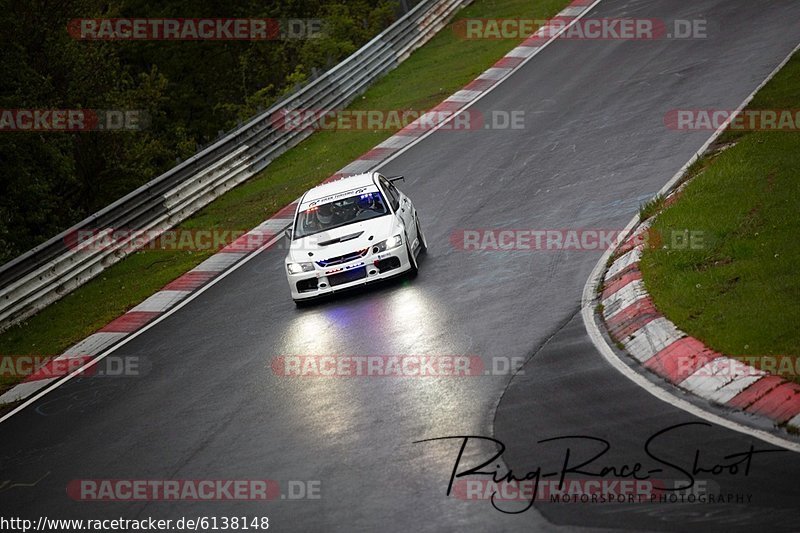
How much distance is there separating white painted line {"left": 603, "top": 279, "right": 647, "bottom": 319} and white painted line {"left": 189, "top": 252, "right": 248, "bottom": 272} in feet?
27.5

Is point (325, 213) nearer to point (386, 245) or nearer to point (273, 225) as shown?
point (386, 245)

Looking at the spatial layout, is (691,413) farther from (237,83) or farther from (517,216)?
(237,83)

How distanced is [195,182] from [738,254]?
1393 cm

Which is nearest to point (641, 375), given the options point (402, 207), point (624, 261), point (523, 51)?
point (624, 261)

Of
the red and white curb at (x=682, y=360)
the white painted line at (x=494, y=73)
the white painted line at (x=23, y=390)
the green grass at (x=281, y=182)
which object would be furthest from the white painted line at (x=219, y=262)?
the white painted line at (x=494, y=73)

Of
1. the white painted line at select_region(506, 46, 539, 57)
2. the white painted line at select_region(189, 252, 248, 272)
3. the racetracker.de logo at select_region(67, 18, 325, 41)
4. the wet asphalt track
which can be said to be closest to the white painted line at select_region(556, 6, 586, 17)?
the white painted line at select_region(506, 46, 539, 57)

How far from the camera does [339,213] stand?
1514 cm

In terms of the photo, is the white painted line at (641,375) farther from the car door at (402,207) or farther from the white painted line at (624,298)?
the car door at (402,207)

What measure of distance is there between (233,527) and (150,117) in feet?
82.9

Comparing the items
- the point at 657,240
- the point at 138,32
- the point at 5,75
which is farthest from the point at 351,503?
the point at 138,32

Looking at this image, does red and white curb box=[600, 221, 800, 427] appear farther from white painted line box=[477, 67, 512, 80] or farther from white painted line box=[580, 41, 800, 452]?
white painted line box=[477, 67, 512, 80]

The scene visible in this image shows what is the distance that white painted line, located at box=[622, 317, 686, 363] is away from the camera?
9570 mm

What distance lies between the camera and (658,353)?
948cm

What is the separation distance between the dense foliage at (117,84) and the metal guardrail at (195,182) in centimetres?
93
